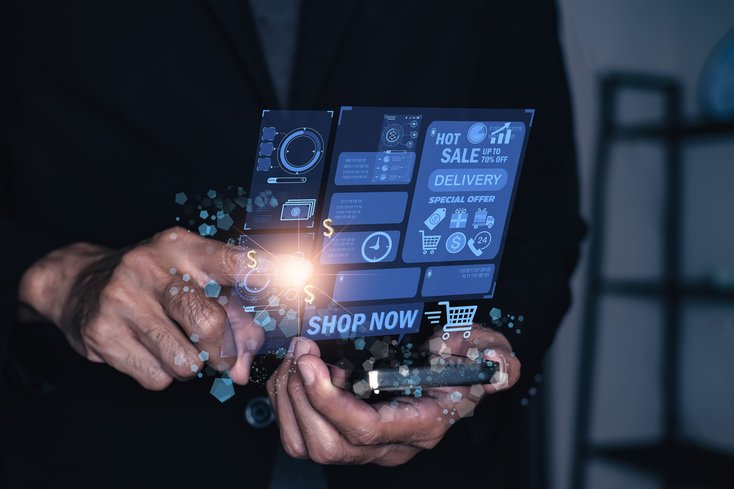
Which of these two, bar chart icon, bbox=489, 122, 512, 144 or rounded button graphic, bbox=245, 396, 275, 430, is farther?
rounded button graphic, bbox=245, 396, 275, 430

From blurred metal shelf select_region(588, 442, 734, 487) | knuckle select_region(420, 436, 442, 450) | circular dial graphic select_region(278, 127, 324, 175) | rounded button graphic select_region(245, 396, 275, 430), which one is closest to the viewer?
circular dial graphic select_region(278, 127, 324, 175)

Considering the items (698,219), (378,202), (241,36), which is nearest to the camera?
(378,202)

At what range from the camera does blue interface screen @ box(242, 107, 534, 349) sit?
0.43 m

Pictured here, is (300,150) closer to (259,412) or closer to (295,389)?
(295,389)

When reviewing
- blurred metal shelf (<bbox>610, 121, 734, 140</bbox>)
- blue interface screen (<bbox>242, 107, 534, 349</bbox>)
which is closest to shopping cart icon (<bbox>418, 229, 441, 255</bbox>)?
blue interface screen (<bbox>242, 107, 534, 349</bbox>)

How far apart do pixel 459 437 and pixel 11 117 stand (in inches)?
21.8

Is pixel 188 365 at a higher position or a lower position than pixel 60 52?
lower

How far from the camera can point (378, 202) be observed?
0.45 metres

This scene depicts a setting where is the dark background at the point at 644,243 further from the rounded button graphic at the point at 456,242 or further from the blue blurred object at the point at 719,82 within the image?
the rounded button graphic at the point at 456,242

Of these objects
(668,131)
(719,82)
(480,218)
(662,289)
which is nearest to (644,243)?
(662,289)

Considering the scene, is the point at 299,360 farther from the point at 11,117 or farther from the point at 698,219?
the point at 698,219

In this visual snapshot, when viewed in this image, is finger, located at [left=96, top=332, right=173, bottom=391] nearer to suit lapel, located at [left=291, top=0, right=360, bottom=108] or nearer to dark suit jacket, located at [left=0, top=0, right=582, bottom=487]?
dark suit jacket, located at [left=0, top=0, right=582, bottom=487]

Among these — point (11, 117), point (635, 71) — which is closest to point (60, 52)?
point (11, 117)

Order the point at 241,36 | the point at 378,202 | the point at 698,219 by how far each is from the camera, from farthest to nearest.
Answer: the point at 698,219 → the point at 241,36 → the point at 378,202
